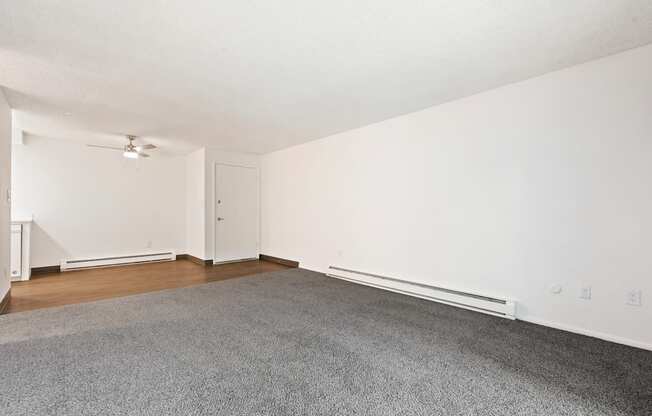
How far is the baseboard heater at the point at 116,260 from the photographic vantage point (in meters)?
5.47

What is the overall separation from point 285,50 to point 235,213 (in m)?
4.52

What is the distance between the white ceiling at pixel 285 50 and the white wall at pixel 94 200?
1.75m

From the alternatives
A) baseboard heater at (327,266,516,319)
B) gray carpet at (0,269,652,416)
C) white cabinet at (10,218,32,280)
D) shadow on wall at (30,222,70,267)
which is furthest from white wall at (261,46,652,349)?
shadow on wall at (30,222,70,267)

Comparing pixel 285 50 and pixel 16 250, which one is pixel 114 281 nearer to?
pixel 16 250

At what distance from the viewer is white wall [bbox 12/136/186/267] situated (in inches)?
203

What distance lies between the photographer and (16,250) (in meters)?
4.65

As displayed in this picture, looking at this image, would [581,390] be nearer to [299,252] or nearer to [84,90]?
[299,252]

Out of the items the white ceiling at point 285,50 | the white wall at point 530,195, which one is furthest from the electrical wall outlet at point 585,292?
the white ceiling at point 285,50

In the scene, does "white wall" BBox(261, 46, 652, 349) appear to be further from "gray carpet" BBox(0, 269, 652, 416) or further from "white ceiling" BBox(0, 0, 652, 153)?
"gray carpet" BBox(0, 269, 652, 416)

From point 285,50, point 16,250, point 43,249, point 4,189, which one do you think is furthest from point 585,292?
point 43,249

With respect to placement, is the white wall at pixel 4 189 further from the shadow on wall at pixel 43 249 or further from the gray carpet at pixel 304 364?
the shadow on wall at pixel 43 249

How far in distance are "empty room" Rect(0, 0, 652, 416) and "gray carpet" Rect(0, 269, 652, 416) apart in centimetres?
2

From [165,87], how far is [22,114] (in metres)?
2.45

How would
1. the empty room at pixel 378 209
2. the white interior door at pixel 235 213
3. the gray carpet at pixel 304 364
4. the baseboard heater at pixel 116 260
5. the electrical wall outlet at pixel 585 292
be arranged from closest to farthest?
the gray carpet at pixel 304 364 → the empty room at pixel 378 209 → the electrical wall outlet at pixel 585 292 → the baseboard heater at pixel 116 260 → the white interior door at pixel 235 213
